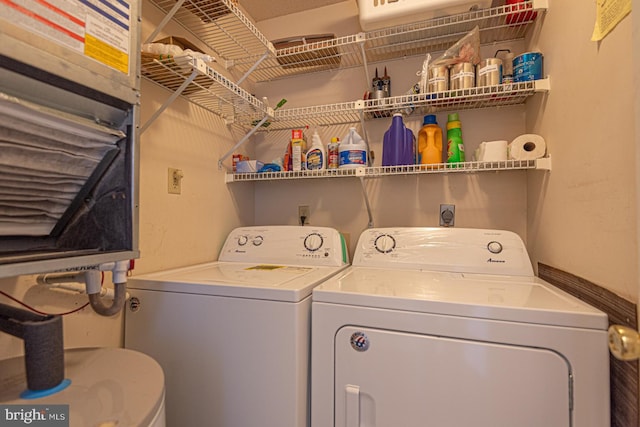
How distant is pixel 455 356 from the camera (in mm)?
864

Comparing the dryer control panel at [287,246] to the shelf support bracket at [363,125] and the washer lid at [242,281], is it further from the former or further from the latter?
the shelf support bracket at [363,125]

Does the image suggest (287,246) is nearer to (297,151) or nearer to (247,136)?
(297,151)

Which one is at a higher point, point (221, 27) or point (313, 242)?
point (221, 27)

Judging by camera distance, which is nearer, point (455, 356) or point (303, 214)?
point (455, 356)

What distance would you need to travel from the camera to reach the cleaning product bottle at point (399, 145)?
1643 millimetres

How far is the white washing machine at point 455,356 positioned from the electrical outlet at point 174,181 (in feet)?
2.95

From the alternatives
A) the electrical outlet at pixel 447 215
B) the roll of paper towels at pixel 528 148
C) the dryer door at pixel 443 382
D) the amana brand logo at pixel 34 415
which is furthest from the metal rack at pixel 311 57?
the dryer door at pixel 443 382

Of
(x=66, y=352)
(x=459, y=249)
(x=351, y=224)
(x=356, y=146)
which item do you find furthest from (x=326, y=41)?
(x=66, y=352)

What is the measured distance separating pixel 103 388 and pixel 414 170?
1459mm

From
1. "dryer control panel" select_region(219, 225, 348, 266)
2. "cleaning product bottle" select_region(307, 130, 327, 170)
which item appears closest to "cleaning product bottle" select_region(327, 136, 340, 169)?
"cleaning product bottle" select_region(307, 130, 327, 170)

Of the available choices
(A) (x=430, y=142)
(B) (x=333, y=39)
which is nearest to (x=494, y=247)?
(A) (x=430, y=142)

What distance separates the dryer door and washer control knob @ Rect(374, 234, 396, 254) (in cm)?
63

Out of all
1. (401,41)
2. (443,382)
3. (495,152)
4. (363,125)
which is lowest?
(443,382)

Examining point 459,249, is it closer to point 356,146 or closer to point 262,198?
point 356,146
